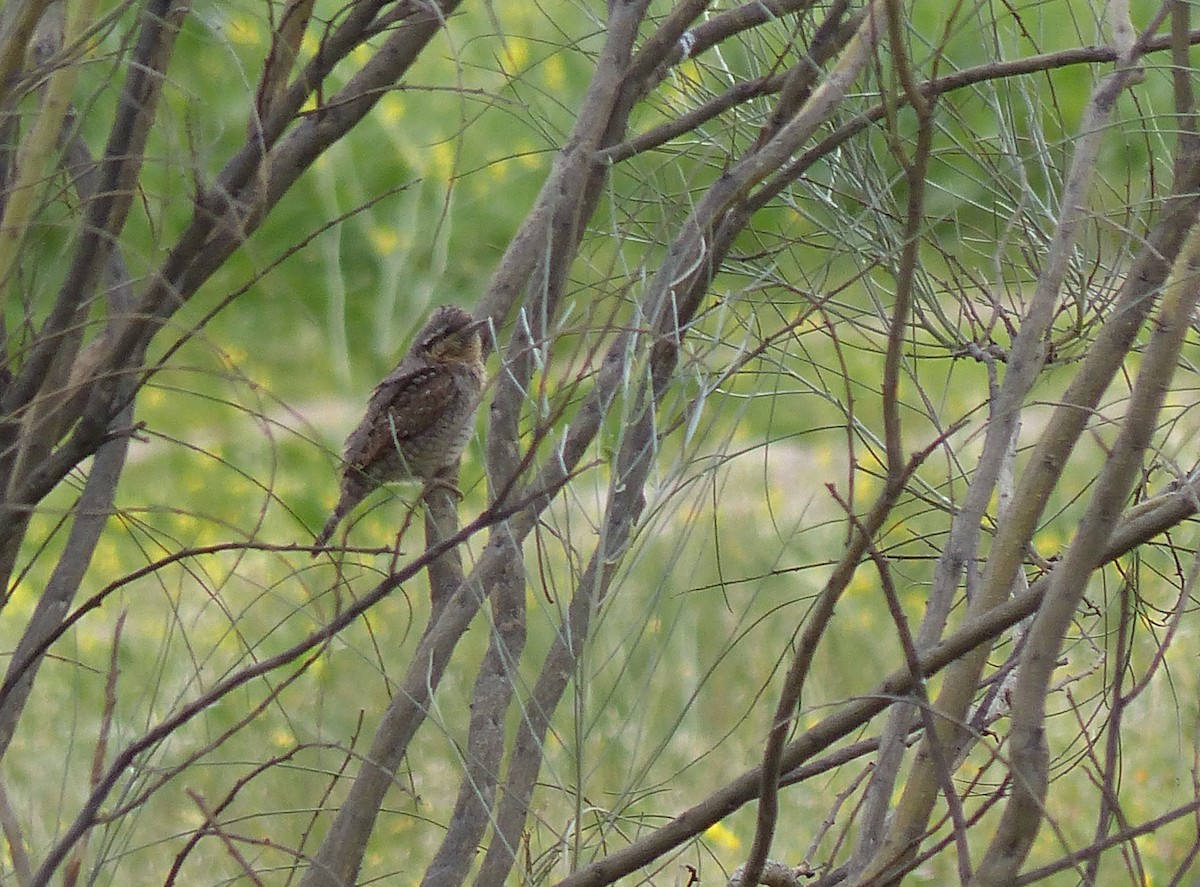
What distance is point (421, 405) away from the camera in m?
3.45

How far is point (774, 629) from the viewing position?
422 cm

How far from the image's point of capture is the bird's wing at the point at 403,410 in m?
3.41

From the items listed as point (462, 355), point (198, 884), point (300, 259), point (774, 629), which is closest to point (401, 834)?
point (198, 884)

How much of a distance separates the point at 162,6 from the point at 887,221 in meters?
1.02

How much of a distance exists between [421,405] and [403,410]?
0.05 metres

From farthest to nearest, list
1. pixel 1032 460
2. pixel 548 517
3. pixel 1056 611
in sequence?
pixel 548 517
pixel 1032 460
pixel 1056 611

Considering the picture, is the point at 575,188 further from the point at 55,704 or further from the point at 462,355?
the point at 55,704

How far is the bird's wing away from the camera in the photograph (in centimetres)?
341

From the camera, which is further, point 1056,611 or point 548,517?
point 548,517

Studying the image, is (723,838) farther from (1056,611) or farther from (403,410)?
(1056,611)

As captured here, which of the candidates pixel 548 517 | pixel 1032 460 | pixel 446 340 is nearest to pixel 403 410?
pixel 446 340

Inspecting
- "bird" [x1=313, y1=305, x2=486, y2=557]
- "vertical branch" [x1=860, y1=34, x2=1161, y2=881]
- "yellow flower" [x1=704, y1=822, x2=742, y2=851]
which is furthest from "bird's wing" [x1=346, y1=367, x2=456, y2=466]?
"vertical branch" [x1=860, y1=34, x2=1161, y2=881]

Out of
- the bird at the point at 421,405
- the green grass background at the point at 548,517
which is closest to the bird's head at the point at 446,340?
the bird at the point at 421,405

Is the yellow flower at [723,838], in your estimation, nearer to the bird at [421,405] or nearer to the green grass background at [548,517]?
the green grass background at [548,517]
